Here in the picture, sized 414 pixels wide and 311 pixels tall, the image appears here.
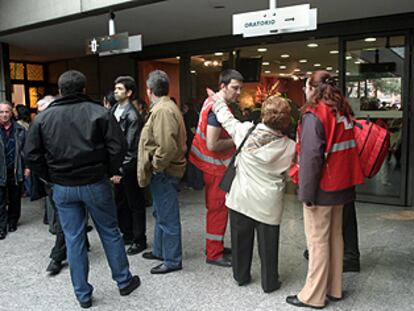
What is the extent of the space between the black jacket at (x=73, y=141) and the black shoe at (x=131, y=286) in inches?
36.6

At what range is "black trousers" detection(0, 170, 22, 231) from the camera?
5.18 meters

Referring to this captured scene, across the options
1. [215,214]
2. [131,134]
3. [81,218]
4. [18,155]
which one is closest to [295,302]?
[215,214]

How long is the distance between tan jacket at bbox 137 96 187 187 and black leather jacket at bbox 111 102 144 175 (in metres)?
0.42

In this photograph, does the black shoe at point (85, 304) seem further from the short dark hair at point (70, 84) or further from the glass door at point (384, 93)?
the glass door at point (384, 93)

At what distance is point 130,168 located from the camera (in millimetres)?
4051

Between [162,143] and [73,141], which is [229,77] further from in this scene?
[73,141]

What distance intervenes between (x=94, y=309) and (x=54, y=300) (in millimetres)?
404

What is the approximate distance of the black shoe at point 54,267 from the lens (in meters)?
3.84

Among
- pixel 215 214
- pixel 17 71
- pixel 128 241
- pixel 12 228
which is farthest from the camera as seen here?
pixel 17 71

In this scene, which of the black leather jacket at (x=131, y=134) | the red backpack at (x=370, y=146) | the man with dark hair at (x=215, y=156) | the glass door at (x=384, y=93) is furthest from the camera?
the glass door at (x=384, y=93)

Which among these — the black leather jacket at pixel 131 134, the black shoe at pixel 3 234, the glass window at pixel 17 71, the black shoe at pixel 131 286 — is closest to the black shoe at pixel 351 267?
the black shoe at pixel 131 286

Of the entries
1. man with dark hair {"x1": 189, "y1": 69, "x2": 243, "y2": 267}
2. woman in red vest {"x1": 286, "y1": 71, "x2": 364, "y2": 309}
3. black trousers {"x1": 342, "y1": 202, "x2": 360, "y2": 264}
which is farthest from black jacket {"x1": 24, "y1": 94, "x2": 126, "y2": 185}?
black trousers {"x1": 342, "y1": 202, "x2": 360, "y2": 264}

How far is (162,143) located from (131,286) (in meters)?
1.20

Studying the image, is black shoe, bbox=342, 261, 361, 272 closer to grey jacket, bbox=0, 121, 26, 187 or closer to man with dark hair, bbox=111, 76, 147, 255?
man with dark hair, bbox=111, 76, 147, 255
